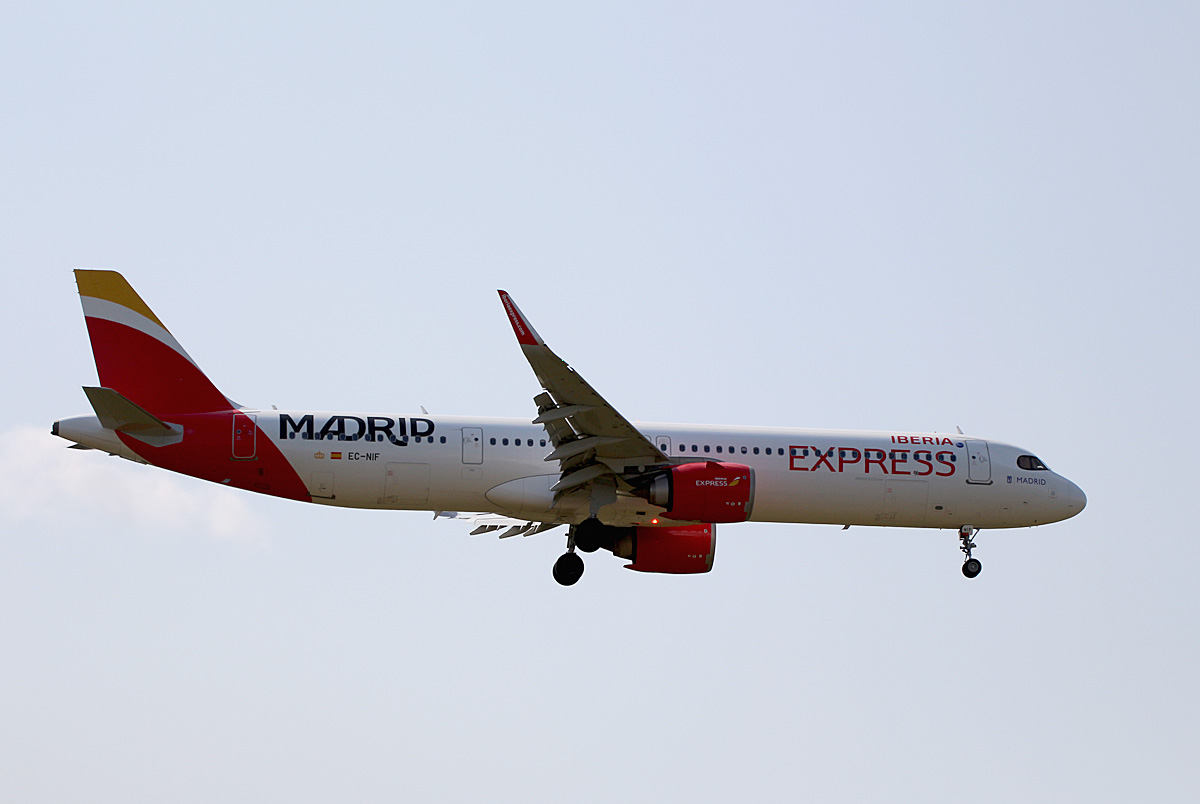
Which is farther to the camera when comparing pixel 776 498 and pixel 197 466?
pixel 776 498

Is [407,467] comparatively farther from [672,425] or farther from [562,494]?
[672,425]

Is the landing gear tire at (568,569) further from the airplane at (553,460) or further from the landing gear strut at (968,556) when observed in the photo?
the landing gear strut at (968,556)

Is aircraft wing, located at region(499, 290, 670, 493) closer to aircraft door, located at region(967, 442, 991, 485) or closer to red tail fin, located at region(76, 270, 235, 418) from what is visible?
red tail fin, located at region(76, 270, 235, 418)

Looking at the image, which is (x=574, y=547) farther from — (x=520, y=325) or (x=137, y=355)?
(x=137, y=355)

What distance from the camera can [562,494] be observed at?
2923 cm

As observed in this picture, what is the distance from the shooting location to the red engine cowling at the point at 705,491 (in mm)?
27969

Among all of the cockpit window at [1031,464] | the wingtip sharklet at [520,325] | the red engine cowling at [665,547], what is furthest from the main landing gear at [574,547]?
the cockpit window at [1031,464]

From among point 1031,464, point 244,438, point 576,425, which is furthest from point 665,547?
point 244,438

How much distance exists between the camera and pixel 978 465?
32250mm

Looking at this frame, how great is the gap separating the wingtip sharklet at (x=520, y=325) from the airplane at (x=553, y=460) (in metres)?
0.03

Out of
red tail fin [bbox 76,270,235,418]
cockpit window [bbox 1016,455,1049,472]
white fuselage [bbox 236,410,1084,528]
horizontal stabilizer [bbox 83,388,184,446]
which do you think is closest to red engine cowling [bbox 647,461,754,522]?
white fuselage [bbox 236,410,1084,528]

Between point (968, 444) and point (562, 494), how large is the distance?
33.7 feet

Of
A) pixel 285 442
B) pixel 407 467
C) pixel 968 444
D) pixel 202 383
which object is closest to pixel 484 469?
pixel 407 467

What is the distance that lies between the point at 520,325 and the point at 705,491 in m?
5.33
